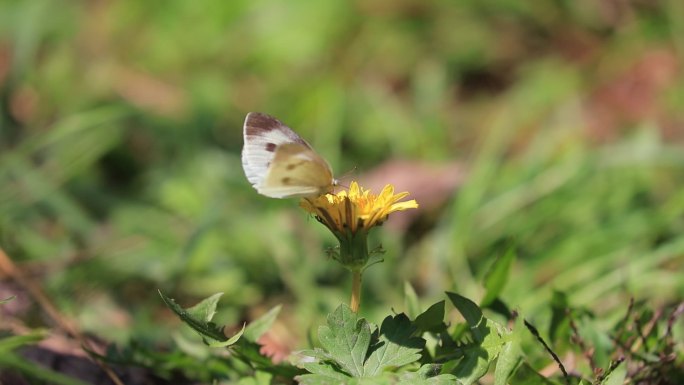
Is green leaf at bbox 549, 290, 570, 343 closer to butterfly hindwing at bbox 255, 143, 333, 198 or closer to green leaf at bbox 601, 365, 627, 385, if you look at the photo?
green leaf at bbox 601, 365, 627, 385

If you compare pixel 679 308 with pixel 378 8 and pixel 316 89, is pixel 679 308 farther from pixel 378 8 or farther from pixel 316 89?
pixel 378 8

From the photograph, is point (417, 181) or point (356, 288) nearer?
point (356, 288)

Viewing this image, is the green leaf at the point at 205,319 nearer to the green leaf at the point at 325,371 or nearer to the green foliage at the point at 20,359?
the green leaf at the point at 325,371

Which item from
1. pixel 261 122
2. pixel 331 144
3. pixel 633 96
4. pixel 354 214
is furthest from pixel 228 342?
pixel 633 96

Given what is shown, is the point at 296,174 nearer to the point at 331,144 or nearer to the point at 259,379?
the point at 259,379

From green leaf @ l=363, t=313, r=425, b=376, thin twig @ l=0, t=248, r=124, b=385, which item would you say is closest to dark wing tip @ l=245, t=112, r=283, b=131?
green leaf @ l=363, t=313, r=425, b=376
